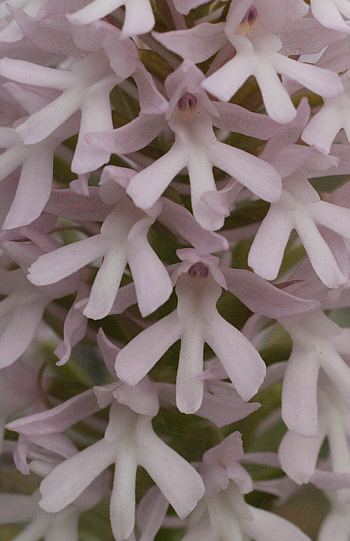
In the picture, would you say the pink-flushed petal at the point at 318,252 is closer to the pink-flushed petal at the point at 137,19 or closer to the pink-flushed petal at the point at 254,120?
the pink-flushed petal at the point at 254,120

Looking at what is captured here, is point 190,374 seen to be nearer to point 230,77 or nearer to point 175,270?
point 175,270

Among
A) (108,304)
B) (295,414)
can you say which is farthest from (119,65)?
(295,414)

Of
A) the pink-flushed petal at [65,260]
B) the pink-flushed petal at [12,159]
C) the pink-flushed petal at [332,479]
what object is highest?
the pink-flushed petal at [12,159]

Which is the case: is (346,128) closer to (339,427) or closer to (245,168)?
(245,168)

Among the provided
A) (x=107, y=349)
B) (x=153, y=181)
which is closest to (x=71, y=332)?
(x=107, y=349)

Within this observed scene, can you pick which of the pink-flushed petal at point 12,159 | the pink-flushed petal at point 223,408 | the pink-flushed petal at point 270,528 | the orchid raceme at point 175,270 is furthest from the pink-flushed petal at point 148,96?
the pink-flushed petal at point 270,528

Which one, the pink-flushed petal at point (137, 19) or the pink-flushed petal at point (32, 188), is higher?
the pink-flushed petal at point (137, 19)
